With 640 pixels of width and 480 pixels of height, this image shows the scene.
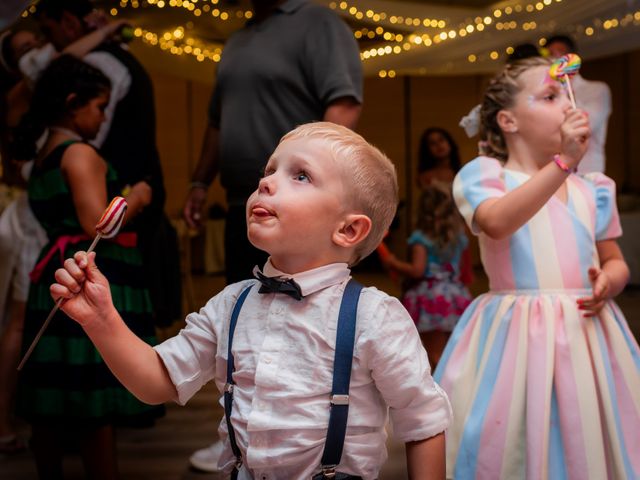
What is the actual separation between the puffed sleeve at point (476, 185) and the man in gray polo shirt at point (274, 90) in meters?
0.47

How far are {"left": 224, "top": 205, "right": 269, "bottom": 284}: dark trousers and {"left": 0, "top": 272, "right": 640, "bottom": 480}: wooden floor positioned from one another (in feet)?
2.33

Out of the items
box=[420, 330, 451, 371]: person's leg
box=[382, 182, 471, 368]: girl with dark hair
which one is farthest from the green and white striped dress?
box=[420, 330, 451, 371]: person's leg

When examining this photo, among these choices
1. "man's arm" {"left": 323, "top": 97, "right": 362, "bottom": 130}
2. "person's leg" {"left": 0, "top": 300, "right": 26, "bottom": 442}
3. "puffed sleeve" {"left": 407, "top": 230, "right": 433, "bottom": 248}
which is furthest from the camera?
"puffed sleeve" {"left": 407, "top": 230, "right": 433, "bottom": 248}

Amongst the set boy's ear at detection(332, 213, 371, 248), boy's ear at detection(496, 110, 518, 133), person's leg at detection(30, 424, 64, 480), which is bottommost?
person's leg at detection(30, 424, 64, 480)

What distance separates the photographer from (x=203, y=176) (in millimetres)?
2775

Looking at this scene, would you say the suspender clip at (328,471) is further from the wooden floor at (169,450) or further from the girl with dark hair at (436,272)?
the girl with dark hair at (436,272)

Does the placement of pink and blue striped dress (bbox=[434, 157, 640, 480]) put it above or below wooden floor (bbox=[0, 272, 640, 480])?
above

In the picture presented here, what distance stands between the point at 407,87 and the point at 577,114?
9.50 metres

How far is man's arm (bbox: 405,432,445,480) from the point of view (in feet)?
4.18

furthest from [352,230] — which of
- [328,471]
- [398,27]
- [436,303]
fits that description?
[398,27]

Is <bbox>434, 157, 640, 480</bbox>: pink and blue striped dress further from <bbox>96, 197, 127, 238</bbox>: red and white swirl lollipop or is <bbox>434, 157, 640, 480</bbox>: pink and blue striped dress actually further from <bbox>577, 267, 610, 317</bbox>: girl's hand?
<bbox>96, 197, 127, 238</bbox>: red and white swirl lollipop

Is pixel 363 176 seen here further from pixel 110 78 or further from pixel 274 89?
pixel 110 78

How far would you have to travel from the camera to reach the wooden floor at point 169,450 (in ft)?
9.18

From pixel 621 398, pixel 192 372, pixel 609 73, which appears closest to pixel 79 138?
pixel 192 372
